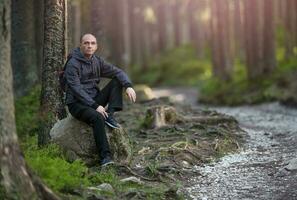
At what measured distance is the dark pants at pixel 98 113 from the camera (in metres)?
8.02

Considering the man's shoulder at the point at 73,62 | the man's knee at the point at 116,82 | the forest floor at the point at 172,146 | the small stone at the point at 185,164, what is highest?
the man's shoulder at the point at 73,62

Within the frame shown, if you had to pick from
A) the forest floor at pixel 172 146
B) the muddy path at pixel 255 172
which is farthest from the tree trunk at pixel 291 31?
the muddy path at pixel 255 172

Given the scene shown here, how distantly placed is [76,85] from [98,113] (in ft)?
1.85

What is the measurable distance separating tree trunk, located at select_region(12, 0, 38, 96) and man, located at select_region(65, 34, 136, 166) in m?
6.10

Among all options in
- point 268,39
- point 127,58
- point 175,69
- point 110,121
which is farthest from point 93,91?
point 175,69

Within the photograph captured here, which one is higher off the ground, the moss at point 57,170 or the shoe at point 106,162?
the moss at point 57,170

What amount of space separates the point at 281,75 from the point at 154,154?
12050 millimetres

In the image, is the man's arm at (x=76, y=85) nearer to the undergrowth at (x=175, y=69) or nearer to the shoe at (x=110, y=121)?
the shoe at (x=110, y=121)

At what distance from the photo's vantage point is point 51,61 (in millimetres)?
8852

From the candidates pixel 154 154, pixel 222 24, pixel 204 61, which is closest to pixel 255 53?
pixel 222 24

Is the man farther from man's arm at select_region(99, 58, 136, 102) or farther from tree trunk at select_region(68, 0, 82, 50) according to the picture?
tree trunk at select_region(68, 0, 82, 50)

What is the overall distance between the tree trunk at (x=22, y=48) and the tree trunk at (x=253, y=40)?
33.9 ft

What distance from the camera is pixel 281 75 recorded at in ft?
66.2

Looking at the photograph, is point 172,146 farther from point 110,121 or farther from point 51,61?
point 51,61
